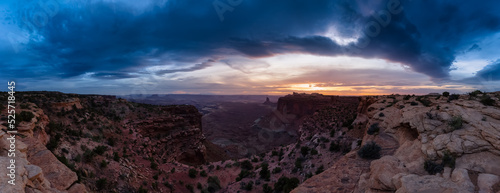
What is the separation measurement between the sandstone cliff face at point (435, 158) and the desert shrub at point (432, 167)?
10 cm

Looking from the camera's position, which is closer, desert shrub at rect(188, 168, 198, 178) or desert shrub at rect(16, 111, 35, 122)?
desert shrub at rect(16, 111, 35, 122)

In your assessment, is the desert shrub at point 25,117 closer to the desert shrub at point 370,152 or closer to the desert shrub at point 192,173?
the desert shrub at point 192,173

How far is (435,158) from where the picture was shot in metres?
7.89

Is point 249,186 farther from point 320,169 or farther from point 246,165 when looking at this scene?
point 320,169

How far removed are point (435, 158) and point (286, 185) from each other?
Answer: 29.4ft

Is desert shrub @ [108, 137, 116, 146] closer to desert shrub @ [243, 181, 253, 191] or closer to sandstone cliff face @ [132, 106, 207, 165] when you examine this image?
sandstone cliff face @ [132, 106, 207, 165]

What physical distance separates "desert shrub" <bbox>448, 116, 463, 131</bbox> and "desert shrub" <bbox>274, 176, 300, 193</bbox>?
31.0ft

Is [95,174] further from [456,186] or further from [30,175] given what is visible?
[456,186]

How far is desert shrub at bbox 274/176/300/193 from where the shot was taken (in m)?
13.9

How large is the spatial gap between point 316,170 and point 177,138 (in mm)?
21830

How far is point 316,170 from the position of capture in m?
15.1

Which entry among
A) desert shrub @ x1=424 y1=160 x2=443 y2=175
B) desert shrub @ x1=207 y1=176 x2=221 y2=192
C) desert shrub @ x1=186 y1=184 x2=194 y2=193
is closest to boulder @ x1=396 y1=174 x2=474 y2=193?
desert shrub @ x1=424 y1=160 x2=443 y2=175

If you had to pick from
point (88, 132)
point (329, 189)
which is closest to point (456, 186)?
point (329, 189)

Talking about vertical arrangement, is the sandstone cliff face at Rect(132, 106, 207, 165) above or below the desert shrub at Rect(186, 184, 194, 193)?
above
